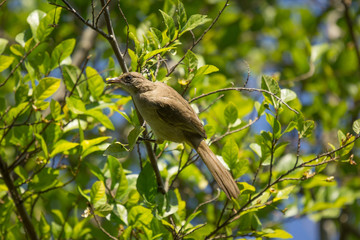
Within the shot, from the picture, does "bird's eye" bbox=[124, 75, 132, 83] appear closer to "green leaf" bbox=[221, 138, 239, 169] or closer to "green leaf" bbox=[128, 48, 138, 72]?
"green leaf" bbox=[128, 48, 138, 72]

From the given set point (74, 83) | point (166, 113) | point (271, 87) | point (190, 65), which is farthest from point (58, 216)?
point (271, 87)

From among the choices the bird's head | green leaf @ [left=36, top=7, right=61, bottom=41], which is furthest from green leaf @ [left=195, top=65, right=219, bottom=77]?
green leaf @ [left=36, top=7, right=61, bottom=41]

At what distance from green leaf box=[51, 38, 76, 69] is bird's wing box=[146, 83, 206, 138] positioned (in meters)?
0.78

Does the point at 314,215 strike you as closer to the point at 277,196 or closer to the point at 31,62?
the point at 277,196

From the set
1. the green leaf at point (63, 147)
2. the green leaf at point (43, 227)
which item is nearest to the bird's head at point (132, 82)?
the green leaf at point (63, 147)

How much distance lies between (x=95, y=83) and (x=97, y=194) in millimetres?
891

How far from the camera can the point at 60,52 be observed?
11.5 feet

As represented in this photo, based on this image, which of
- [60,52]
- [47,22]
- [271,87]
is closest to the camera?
[271,87]

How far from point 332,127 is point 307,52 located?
959mm

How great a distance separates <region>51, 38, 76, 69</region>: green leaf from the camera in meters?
3.51

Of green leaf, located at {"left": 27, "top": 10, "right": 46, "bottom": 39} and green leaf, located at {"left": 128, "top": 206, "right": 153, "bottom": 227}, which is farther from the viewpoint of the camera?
green leaf, located at {"left": 27, "top": 10, "right": 46, "bottom": 39}

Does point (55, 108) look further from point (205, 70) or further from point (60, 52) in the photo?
point (205, 70)

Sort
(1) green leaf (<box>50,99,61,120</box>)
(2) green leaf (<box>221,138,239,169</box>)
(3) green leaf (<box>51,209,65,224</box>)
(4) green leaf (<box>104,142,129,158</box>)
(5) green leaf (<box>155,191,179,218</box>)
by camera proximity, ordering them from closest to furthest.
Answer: (4) green leaf (<box>104,142,129,158</box>) → (5) green leaf (<box>155,191,179,218</box>) → (2) green leaf (<box>221,138,239,169</box>) → (1) green leaf (<box>50,99,61,120</box>) → (3) green leaf (<box>51,209,65,224</box>)

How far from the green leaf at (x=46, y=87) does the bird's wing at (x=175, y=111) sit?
2.41 feet
